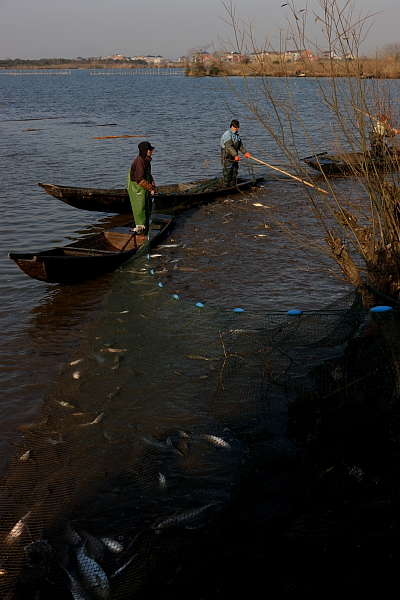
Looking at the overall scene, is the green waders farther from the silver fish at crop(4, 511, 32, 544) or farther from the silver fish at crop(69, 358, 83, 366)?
the silver fish at crop(4, 511, 32, 544)

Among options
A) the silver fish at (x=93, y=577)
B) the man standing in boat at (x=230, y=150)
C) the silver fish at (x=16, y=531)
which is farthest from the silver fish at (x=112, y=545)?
the man standing in boat at (x=230, y=150)

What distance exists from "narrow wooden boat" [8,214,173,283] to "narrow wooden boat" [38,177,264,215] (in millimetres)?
2391

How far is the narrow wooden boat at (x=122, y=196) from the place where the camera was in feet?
46.4

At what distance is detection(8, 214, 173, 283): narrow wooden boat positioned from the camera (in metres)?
Result: 9.07

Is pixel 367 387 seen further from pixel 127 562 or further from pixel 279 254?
pixel 279 254

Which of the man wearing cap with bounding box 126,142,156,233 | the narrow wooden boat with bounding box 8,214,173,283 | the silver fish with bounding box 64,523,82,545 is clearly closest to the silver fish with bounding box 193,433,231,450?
the silver fish with bounding box 64,523,82,545

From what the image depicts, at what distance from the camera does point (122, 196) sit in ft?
48.2

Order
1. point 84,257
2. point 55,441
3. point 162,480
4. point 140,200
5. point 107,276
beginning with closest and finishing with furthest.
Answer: point 162,480, point 55,441, point 84,257, point 107,276, point 140,200

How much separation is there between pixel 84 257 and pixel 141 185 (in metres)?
2.37

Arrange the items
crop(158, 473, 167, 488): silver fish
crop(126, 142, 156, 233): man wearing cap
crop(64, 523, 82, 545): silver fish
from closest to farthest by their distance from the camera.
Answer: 1. crop(64, 523, 82, 545): silver fish
2. crop(158, 473, 167, 488): silver fish
3. crop(126, 142, 156, 233): man wearing cap

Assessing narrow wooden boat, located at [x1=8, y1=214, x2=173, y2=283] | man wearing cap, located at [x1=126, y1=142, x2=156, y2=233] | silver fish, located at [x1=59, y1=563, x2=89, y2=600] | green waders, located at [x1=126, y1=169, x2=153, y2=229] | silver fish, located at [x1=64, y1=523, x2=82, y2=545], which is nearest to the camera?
silver fish, located at [x1=59, y1=563, x2=89, y2=600]

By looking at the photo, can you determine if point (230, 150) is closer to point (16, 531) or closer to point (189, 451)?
point (189, 451)

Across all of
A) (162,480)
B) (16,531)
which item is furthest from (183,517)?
(16,531)

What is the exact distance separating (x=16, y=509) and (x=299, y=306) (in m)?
5.63
